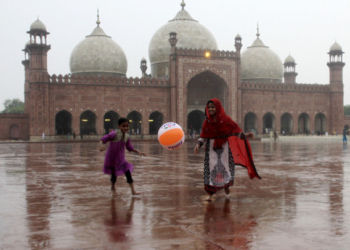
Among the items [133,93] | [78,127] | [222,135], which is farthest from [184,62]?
[222,135]

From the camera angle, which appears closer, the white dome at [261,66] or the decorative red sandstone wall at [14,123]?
the decorative red sandstone wall at [14,123]

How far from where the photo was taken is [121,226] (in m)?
3.69

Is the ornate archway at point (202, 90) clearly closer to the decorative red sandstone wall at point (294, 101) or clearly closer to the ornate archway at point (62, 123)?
the decorative red sandstone wall at point (294, 101)

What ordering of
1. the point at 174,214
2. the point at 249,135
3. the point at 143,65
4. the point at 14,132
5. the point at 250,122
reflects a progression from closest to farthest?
the point at 174,214
the point at 249,135
the point at 14,132
the point at 250,122
the point at 143,65

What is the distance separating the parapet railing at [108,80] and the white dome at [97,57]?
3.85m

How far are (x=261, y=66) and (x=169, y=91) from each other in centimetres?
1121

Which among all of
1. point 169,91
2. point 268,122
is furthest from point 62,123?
point 268,122

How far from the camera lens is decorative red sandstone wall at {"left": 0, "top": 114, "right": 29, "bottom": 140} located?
1289 inches

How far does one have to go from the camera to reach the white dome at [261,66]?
40219mm

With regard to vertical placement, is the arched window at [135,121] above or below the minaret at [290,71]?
below

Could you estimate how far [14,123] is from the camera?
108 ft

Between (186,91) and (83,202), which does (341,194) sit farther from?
(186,91)

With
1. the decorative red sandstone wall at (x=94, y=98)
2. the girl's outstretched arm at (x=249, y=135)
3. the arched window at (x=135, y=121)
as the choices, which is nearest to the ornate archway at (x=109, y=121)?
the arched window at (x=135, y=121)

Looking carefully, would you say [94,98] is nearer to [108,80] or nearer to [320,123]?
[108,80]
